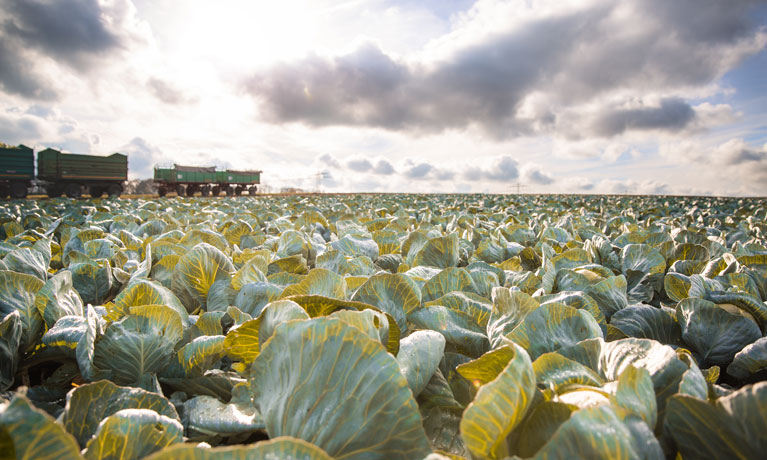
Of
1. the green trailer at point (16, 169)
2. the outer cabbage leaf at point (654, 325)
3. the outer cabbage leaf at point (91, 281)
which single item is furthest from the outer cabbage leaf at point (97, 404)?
the green trailer at point (16, 169)

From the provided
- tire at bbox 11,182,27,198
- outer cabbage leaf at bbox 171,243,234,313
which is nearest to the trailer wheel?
tire at bbox 11,182,27,198

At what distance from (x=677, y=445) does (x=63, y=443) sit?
99 cm

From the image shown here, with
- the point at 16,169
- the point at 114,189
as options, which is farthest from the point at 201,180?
the point at 16,169

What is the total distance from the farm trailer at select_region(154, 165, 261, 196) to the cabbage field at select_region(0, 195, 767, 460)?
32891 millimetres

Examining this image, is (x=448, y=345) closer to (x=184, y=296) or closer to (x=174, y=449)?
(x=174, y=449)

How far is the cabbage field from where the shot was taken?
23.8 inches

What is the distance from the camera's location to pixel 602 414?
21.5 inches

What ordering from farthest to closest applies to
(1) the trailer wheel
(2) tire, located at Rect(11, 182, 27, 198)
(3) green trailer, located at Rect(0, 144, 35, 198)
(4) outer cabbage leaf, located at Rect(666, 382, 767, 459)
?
(1) the trailer wheel → (2) tire, located at Rect(11, 182, 27, 198) → (3) green trailer, located at Rect(0, 144, 35, 198) → (4) outer cabbage leaf, located at Rect(666, 382, 767, 459)

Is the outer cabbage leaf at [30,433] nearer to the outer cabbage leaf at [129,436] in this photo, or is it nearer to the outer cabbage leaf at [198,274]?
the outer cabbage leaf at [129,436]

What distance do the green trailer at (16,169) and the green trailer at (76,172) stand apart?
0.80 meters

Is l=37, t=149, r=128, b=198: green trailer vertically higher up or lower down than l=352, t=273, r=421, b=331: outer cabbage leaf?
higher up

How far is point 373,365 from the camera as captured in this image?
2.11ft

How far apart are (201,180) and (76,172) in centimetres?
944

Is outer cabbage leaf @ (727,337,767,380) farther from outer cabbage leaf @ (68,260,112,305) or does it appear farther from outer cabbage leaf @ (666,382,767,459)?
outer cabbage leaf @ (68,260,112,305)
